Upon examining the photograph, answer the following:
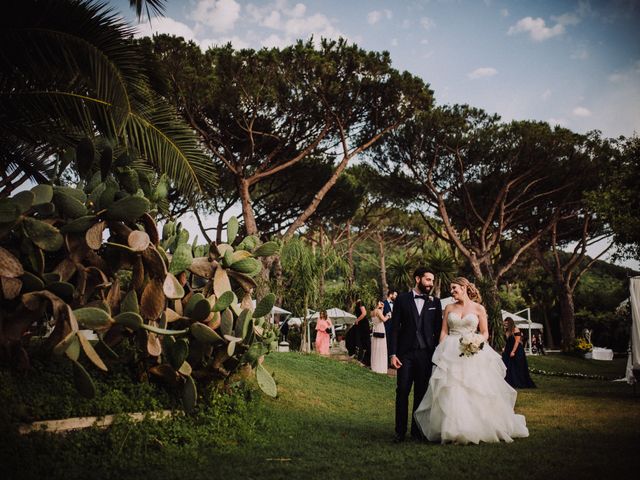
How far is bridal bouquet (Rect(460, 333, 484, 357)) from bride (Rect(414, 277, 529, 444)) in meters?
0.01

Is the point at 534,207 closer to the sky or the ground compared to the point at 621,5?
closer to the ground

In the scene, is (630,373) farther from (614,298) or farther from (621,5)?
(614,298)

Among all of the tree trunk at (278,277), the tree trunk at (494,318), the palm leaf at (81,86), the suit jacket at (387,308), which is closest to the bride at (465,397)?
the palm leaf at (81,86)

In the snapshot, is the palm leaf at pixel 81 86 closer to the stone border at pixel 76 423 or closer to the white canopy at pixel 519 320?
the stone border at pixel 76 423

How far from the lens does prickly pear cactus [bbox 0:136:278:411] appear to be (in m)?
4.43

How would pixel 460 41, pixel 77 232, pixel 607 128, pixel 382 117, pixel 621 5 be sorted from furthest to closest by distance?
pixel 607 128, pixel 382 117, pixel 460 41, pixel 621 5, pixel 77 232

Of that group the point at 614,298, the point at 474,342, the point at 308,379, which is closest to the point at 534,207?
the point at 614,298

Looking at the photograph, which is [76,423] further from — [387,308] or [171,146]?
[387,308]

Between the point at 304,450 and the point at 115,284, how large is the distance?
229cm

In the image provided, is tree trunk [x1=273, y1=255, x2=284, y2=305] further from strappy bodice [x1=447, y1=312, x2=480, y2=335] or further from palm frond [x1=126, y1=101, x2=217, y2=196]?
strappy bodice [x1=447, y1=312, x2=480, y2=335]

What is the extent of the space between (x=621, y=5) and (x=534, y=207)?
14579mm

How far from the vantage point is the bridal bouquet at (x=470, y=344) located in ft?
18.7

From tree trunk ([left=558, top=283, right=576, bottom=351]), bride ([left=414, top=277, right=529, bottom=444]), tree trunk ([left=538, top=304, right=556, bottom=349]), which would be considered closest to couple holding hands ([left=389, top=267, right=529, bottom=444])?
bride ([left=414, top=277, right=529, bottom=444])

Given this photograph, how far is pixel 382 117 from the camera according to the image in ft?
65.8
